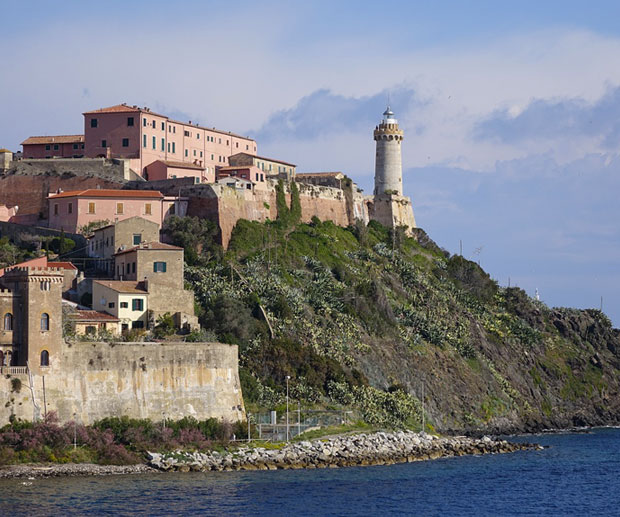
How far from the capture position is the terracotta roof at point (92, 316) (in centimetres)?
6550

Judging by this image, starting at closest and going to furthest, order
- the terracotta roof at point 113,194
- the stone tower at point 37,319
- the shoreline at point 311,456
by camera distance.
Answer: the shoreline at point 311,456, the stone tower at point 37,319, the terracotta roof at point 113,194

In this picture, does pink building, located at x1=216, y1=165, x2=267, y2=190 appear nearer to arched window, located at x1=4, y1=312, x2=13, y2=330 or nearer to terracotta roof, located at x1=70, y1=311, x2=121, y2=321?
terracotta roof, located at x1=70, y1=311, x2=121, y2=321

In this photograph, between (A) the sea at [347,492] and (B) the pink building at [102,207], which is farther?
(B) the pink building at [102,207]

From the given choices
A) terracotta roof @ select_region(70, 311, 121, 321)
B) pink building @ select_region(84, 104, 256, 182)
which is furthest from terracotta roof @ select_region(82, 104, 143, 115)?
terracotta roof @ select_region(70, 311, 121, 321)

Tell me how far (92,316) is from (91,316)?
0.08 m

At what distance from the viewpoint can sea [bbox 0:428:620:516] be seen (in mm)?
52469

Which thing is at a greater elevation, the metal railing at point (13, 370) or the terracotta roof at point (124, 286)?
the terracotta roof at point (124, 286)

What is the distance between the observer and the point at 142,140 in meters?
90.2

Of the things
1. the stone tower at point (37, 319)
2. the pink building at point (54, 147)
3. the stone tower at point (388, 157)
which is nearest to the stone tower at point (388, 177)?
the stone tower at point (388, 157)

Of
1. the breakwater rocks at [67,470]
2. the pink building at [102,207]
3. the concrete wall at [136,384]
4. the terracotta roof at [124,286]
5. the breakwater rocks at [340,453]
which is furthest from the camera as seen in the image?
the pink building at [102,207]

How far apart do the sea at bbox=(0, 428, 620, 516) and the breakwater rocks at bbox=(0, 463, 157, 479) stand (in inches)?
29.3

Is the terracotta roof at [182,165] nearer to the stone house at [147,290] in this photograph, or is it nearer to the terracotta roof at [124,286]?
the stone house at [147,290]

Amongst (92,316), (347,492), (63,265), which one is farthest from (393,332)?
(347,492)

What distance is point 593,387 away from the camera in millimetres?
101250
